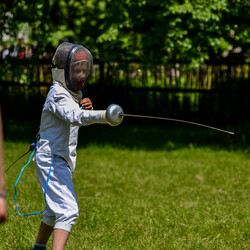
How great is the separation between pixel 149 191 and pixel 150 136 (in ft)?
13.4

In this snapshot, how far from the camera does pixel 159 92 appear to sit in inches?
491

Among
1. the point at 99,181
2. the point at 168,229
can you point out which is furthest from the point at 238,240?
the point at 99,181

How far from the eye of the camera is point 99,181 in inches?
289

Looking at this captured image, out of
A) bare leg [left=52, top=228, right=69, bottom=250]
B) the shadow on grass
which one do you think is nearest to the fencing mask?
bare leg [left=52, top=228, right=69, bottom=250]

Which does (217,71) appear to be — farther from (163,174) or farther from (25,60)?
(163,174)

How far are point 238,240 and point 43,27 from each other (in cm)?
680

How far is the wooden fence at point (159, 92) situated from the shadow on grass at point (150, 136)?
1.58ft

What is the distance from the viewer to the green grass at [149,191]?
15.8 ft

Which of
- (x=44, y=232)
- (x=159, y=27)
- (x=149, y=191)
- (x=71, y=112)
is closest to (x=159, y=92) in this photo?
(x=159, y=27)

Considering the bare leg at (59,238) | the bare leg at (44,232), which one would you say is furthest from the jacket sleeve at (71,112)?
the bare leg at (44,232)

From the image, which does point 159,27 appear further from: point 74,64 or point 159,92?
point 74,64

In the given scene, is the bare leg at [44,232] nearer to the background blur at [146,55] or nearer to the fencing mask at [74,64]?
the fencing mask at [74,64]

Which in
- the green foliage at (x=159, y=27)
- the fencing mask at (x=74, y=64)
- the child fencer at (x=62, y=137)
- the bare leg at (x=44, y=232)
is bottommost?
the bare leg at (x=44, y=232)

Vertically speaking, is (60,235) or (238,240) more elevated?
(60,235)
